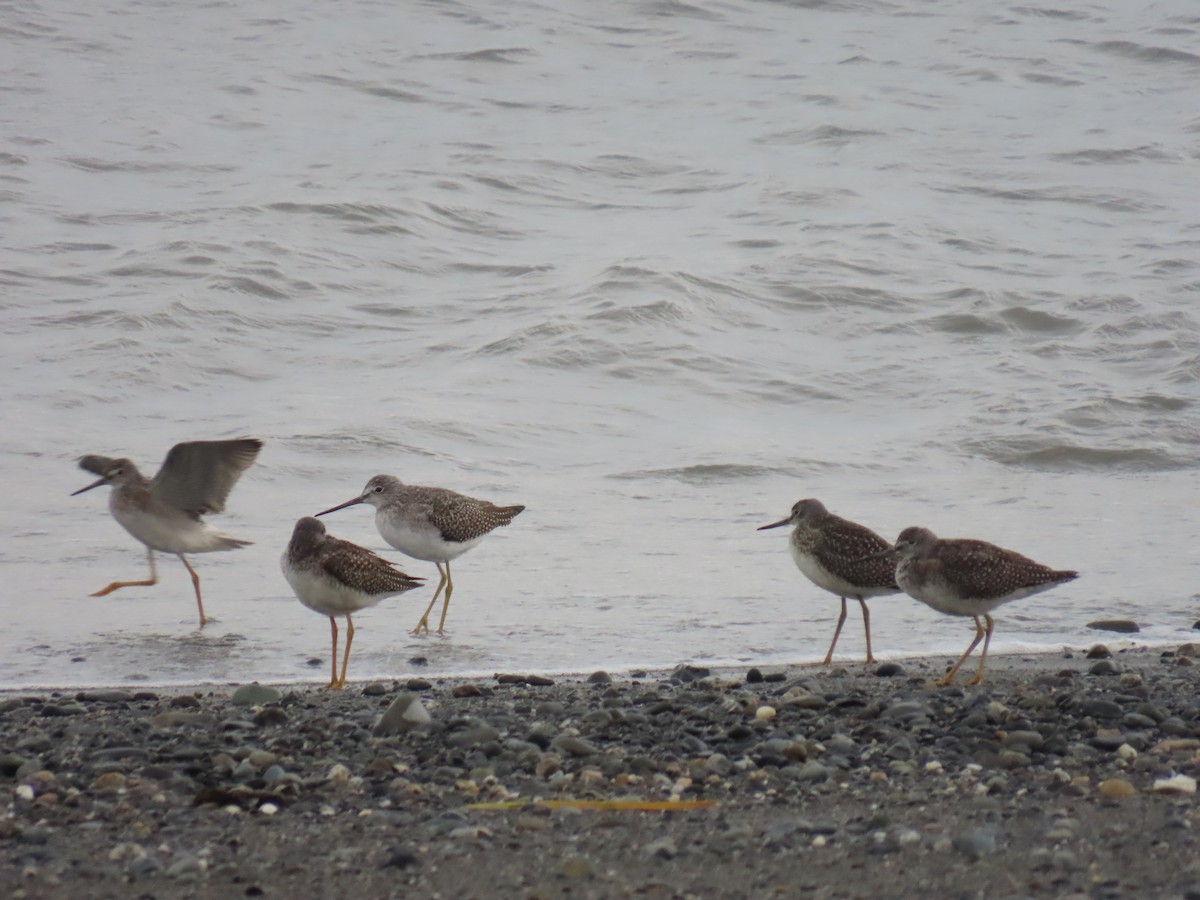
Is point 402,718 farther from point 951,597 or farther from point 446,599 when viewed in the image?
point 446,599

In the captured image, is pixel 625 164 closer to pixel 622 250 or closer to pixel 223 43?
pixel 622 250

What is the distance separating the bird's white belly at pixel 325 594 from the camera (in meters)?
7.28

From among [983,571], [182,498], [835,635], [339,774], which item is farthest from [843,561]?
[182,498]

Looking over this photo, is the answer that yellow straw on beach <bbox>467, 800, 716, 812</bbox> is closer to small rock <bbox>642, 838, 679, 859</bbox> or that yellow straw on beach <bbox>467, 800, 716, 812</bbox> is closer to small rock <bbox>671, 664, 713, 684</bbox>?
small rock <bbox>642, 838, 679, 859</bbox>

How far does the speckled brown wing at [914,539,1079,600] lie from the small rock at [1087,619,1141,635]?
1.08 meters

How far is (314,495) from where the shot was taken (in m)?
11.0

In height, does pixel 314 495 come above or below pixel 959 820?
below

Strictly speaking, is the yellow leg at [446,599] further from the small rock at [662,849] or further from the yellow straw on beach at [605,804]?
the small rock at [662,849]

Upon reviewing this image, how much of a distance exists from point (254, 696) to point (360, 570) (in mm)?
1140

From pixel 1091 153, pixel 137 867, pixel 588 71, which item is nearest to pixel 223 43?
pixel 588 71

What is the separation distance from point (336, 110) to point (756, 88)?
652 cm

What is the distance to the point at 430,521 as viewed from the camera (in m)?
8.71

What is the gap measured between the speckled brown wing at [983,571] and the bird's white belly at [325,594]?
2659 mm

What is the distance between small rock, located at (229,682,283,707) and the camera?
20.8ft
